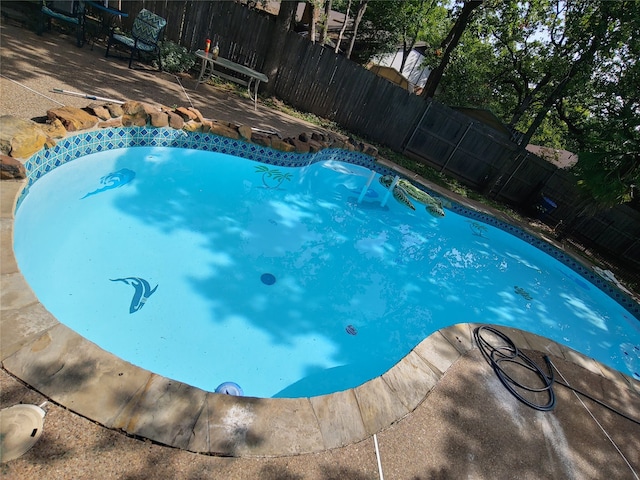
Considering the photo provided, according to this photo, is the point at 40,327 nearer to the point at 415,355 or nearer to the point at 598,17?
the point at 415,355

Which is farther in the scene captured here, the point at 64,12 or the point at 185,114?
the point at 64,12

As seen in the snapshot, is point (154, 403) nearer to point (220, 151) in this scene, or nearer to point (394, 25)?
point (220, 151)

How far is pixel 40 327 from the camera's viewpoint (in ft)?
6.37

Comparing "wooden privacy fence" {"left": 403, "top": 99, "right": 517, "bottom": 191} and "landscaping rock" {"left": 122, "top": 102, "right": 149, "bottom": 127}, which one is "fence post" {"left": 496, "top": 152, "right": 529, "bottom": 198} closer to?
"wooden privacy fence" {"left": 403, "top": 99, "right": 517, "bottom": 191}

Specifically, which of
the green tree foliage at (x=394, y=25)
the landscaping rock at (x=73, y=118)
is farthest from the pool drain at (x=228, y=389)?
the green tree foliage at (x=394, y=25)

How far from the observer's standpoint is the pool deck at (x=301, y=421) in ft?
5.47

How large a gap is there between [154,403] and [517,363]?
3467 mm

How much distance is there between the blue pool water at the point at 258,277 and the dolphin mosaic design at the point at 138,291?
0.05ft

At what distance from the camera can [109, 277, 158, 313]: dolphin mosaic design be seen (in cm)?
336

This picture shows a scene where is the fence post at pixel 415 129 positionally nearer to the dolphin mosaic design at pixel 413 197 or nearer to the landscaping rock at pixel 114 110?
the dolphin mosaic design at pixel 413 197

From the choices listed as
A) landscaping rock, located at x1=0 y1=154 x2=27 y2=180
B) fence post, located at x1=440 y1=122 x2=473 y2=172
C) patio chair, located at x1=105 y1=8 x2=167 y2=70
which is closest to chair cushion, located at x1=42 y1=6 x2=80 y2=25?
patio chair, located at x1=105 y1=8 x2=167 y2=70

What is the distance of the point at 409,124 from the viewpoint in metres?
10.4

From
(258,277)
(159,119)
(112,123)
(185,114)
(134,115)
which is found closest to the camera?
(258,277)

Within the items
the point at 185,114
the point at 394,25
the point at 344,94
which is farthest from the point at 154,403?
the point at 394,25
